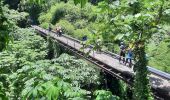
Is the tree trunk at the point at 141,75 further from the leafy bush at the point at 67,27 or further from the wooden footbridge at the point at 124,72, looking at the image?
the leafy bush at the point at 67,27

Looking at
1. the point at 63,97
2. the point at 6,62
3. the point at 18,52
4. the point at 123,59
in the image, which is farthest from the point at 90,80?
the point at 63,97

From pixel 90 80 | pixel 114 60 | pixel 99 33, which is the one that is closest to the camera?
pixel 99 33

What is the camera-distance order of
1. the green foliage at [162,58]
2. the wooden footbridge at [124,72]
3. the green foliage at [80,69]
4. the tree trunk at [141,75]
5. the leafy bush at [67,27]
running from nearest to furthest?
1. the tree trunk at [141,75]
2. the wooden footbridge at [124,72]
3. the green foliage at [80,69]
4. the green foliage at [162,58]
5. the leafy bush at [67,27]

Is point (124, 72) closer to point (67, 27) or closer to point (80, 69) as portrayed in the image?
point (80, 69)

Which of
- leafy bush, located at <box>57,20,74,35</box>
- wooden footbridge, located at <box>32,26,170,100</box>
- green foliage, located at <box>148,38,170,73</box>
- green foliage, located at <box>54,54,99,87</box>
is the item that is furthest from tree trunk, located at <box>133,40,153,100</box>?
leafy bush, located at <box>57,20,74,35</box>

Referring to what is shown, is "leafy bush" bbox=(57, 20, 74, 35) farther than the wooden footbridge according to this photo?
Yes

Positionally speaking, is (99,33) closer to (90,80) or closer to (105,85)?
(90,80)

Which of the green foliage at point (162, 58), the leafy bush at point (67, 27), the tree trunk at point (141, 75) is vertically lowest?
the leafy bush at point (67, 27)

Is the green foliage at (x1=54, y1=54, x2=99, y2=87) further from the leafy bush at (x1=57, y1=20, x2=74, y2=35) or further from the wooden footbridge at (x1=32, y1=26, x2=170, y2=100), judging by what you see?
the leafy bush at (x1=57, y1=20, x2=74, y2=35)

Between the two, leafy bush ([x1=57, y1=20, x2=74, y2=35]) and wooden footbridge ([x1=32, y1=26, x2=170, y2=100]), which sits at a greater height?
wooden footbridge ([x1=32, y1=26, x2=170, y2=100])

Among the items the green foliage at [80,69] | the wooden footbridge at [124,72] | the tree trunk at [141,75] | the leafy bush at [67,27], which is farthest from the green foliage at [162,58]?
the leafy bush at [67,27]

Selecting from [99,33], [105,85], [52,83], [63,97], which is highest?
[52,83]
